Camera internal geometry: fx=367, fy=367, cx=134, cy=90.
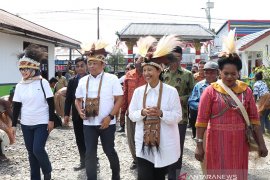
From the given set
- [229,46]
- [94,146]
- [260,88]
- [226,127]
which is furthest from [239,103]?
[260,88]

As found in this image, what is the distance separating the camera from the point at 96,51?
4.63 m

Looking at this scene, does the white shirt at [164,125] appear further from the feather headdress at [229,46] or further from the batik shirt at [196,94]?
the batik shirt at [196,94]

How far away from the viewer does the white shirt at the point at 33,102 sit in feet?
15.1

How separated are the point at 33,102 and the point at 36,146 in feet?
1.81

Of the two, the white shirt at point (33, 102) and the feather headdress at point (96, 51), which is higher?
the feather headdress at point (96, 51)

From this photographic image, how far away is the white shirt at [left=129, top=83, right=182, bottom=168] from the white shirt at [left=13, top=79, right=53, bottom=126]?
1456 mm

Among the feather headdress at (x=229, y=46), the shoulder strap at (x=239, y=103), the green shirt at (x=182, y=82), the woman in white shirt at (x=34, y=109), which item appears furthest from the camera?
the green shirt at (x=182, y=82)

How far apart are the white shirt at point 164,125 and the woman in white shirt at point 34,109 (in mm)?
1456

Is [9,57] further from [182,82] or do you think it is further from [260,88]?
[182,82]

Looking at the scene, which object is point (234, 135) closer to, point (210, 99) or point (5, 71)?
point (210, 99)

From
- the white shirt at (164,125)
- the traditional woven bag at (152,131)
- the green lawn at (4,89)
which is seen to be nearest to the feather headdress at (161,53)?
the white shirt at (164,125)

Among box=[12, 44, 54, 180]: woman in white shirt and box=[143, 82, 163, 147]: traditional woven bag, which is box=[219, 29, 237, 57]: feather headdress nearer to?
box=[143, 82, 163, 147]: traditional woven bag

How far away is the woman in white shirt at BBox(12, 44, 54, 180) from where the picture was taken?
4.59m

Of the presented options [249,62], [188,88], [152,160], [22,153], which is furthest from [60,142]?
[249,62]
